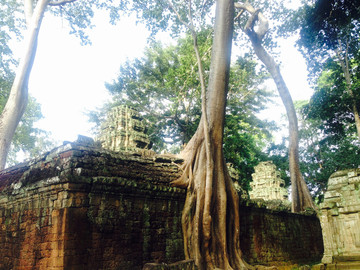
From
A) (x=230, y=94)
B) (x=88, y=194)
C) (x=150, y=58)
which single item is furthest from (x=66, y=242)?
(x=150, y=58)

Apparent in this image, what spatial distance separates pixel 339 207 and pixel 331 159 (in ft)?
40.1

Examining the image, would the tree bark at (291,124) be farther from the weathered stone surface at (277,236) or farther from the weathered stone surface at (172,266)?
the weathered stone surface at (172,266)

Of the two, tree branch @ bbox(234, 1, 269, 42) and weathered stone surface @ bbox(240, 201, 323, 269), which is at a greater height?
tree branch @ bbox(234, 1, 269, 42)

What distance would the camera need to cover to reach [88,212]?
4.27m

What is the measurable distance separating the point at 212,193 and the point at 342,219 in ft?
8.44

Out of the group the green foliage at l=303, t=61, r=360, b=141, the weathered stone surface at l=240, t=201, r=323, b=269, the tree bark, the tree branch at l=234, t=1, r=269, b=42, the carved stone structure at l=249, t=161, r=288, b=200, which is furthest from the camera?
the green foliage at l=303, t=61, r=360, b=141

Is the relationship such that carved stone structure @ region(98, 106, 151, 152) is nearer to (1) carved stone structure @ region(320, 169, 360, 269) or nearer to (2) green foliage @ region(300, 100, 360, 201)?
(1) carved stone structure @ region(320, 169, 360, 269)

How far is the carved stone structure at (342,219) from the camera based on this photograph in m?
5.47

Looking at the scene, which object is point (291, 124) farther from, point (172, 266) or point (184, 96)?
point (172, 266)

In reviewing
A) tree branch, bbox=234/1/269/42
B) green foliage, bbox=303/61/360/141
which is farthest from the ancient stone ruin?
green foliage, bbox=303/61/360/141

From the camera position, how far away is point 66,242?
12.9ft

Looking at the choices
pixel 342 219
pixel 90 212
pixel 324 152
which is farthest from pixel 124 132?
pixel 324 152

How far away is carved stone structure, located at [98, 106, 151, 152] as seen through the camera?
8562 millimetres

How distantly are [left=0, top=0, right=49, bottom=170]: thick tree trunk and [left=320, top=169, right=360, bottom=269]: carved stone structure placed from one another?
8770 mm
